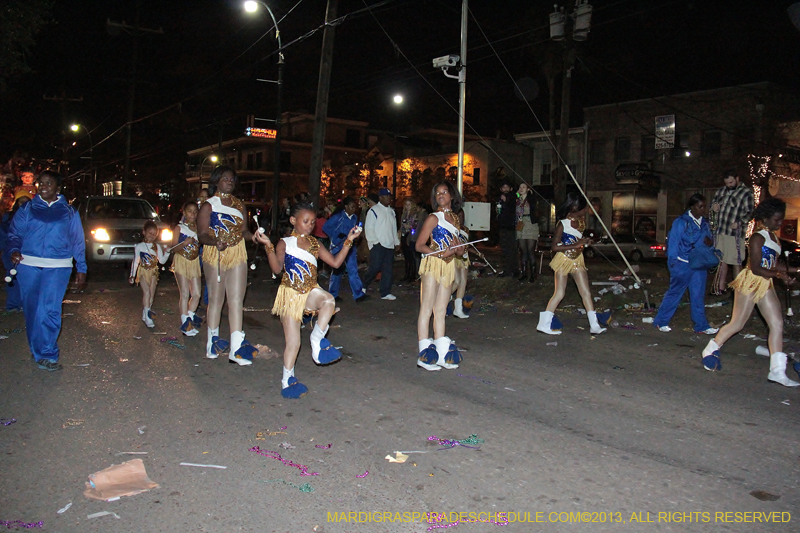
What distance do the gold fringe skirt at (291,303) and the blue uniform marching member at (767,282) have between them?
13.8ft

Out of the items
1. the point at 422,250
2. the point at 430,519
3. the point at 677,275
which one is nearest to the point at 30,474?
the point at 430,519

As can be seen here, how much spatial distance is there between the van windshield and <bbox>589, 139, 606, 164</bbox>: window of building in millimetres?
28891

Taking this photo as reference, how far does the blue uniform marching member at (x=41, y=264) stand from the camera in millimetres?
6441

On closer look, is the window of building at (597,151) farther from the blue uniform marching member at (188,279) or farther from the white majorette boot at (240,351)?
the white majorette boot at (240,351)

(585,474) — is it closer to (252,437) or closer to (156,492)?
(252,437)

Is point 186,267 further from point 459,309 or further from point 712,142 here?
point 712,142

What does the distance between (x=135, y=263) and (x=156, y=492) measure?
247 inches

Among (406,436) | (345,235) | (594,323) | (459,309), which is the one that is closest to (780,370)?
(594,323)

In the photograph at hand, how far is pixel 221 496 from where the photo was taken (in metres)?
3.68

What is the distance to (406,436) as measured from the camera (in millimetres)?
4707

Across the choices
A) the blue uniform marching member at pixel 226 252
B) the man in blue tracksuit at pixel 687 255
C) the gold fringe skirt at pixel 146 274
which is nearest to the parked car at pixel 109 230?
the gold fringe skirt at pixel 146 274

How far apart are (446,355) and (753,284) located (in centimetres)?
309

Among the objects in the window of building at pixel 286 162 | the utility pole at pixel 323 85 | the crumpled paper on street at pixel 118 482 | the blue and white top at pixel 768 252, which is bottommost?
the crumpled paper on street at pixel 118 482

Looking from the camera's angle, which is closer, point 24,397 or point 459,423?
point 459,423
